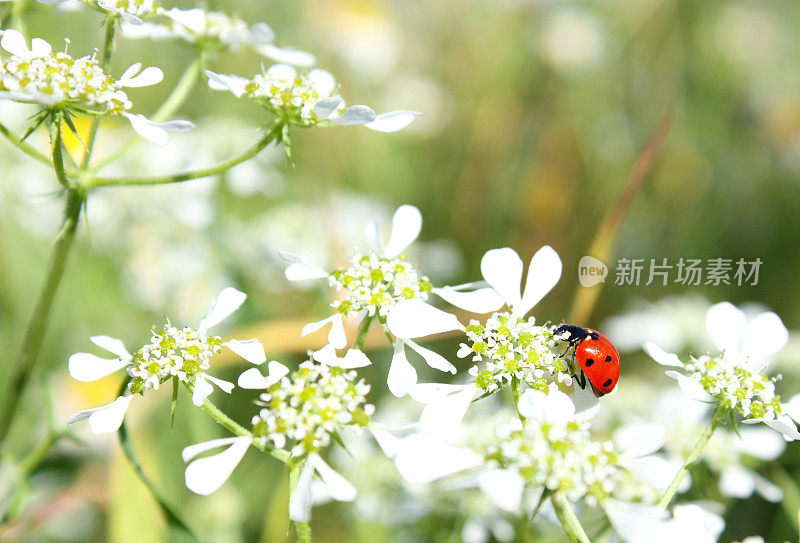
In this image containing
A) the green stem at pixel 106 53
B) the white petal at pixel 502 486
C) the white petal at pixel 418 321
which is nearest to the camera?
the white petal at pixel 502 486

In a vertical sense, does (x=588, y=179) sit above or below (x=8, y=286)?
above

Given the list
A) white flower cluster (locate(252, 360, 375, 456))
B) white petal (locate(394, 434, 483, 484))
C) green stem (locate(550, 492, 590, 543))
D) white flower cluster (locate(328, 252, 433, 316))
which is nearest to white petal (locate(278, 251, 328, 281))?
white flower cluster (locate(328, 252, 433, 316))

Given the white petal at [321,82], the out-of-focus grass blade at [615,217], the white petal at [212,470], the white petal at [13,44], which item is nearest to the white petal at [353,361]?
the white petal at [212,470]

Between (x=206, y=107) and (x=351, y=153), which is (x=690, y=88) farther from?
(x=206, y=107)

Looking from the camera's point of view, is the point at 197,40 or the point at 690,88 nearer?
the point at 197,40

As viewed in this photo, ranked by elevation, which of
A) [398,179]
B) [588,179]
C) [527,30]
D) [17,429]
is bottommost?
[17,429]

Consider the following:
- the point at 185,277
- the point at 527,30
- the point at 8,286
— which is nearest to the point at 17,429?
the point at 8,286

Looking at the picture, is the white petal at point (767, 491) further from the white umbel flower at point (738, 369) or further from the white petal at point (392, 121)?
the white petal at point (392, 121)

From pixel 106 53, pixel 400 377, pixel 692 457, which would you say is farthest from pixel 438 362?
pixel 106 53
